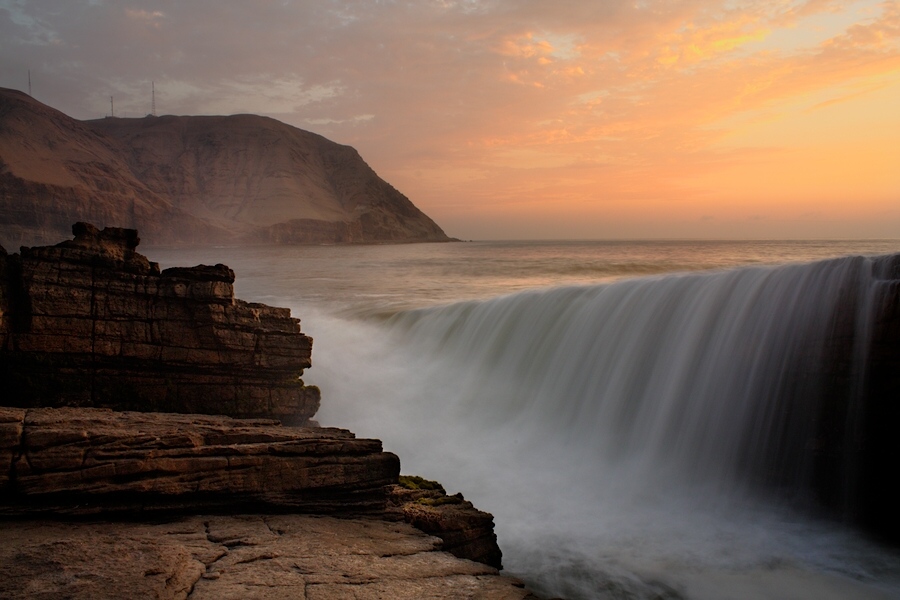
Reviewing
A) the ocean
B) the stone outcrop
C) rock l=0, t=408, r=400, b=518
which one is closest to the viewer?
rock l=0, t=408, r=400, b=518

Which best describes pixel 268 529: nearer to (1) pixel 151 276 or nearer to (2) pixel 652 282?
(1) pixel 151 276

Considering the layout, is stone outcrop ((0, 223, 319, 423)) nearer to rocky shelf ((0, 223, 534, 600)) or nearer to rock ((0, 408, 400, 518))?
rocky shelf ((0, 223, 534, 600))

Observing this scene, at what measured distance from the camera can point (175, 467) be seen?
16.2 feet

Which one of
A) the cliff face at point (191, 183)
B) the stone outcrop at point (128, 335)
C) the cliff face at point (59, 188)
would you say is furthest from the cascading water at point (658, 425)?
the cliff face at point (191, 183)

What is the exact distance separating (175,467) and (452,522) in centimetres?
237

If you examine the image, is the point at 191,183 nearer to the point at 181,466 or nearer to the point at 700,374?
the point at 700,374

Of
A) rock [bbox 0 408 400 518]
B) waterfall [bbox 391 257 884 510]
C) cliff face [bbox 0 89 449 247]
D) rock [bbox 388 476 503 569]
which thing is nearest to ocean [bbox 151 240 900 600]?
waterfall [bbox 391 257 884 510]

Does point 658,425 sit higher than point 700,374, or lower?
lower

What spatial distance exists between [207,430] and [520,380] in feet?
24.4

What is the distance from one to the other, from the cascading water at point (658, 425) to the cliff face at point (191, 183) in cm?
7378

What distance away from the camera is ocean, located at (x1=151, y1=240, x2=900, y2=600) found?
6254mm

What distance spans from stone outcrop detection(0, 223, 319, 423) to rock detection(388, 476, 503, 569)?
300 centimetres

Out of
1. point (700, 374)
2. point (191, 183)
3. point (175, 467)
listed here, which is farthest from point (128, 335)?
point (191, 183)

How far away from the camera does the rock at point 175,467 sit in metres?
Result: 4.64
